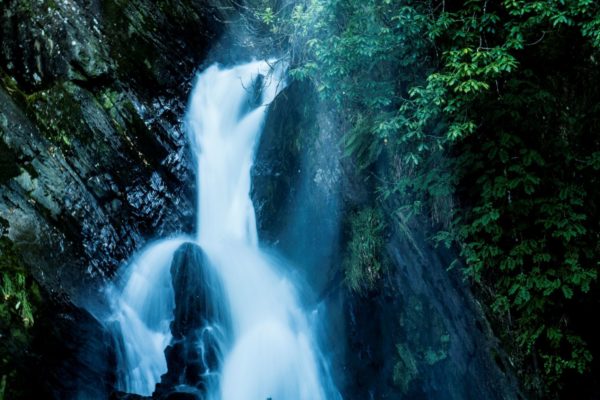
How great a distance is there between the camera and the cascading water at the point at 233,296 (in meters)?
8.09

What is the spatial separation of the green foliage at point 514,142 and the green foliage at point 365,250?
1800 mm

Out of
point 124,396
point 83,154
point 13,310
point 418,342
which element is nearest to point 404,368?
point 418,342

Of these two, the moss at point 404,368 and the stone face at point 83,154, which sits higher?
the stone face at point 83,154

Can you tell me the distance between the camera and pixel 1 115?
26.0ft

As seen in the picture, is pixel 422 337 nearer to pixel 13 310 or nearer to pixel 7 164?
pixel 13 310

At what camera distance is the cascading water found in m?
8.09

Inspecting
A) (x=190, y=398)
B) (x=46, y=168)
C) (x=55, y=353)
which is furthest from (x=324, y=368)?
(x=46, y=168)

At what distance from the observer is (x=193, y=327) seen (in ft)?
28.0

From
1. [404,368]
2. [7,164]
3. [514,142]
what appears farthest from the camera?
[7,164]

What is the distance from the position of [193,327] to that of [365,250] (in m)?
3.71

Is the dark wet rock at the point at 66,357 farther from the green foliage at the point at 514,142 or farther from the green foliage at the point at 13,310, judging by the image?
the green foliage at the point at 514,142

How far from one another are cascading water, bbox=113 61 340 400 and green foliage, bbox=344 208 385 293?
199 cm

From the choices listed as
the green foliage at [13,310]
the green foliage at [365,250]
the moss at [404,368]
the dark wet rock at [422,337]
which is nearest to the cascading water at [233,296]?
the dark wet rock at [422,337]

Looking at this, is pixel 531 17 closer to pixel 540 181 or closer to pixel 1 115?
pixel 540 181
